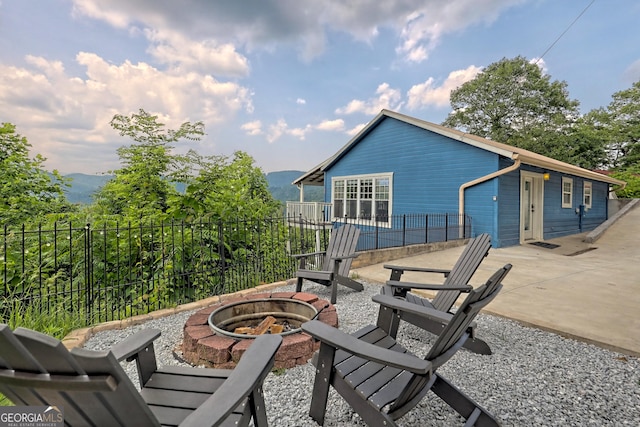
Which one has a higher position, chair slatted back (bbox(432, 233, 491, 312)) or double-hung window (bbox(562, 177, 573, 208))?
double-hung window (bbox(562, 177, 573, 208))

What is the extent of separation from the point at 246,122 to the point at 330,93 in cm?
405

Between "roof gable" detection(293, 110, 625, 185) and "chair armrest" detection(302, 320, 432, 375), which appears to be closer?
"chair armrest" detection(302, 320, 432, 375)

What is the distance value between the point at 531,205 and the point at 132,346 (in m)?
11.3

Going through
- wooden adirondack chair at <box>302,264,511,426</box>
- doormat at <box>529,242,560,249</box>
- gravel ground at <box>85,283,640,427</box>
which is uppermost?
wooden adirondack chair at <box>302,264,511,426</box>

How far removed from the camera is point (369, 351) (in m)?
1.44

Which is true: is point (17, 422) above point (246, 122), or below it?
below

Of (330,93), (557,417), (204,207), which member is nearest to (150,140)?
(204,207)

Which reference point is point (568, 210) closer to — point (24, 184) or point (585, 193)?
point (585, 193)

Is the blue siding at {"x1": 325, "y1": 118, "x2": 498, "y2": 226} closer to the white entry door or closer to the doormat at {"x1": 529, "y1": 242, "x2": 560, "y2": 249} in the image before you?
the white entry door

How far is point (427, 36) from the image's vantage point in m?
11.2

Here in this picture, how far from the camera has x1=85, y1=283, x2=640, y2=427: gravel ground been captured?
1.86 m

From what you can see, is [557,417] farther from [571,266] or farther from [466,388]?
[571,266]

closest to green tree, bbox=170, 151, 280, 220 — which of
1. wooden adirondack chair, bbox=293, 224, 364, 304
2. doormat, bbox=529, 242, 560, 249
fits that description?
wooden adirondack chair, bbox=293, 224, 364, 304

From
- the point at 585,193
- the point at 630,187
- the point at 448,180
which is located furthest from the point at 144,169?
the point at 630,187
